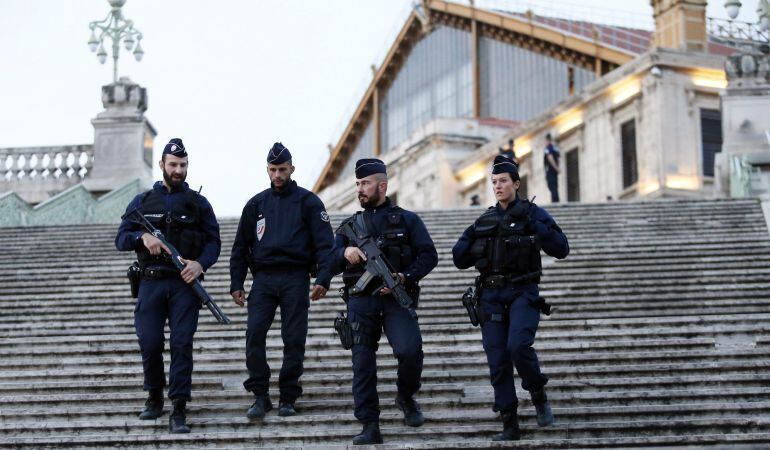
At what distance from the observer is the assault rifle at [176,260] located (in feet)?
33.7

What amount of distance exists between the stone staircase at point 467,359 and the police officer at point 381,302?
26cm

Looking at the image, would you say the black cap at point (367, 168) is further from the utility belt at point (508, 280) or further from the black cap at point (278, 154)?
the utility belt at point (508, 280)

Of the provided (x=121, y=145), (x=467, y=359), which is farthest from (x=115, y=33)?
(x=467, y=359)

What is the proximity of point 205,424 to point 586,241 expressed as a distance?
23.8 ft

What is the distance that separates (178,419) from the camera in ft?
33.0

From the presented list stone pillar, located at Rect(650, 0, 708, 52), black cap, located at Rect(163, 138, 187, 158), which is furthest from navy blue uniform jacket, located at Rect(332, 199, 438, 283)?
stone pillar, located at Rect(650, 0, 708, 52)

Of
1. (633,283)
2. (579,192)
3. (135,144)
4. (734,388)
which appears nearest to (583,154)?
(579,192)

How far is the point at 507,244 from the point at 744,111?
15490mm

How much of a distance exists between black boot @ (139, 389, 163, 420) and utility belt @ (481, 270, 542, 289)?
7.75ft

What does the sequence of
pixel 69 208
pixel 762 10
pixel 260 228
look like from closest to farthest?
pixel 260 228
pixel 69 208
pixel 762 10

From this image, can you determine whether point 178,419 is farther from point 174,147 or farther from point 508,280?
point 508,280

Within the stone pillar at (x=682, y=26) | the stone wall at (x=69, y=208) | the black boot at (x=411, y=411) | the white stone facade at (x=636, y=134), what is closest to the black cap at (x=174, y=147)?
the black boot at (x=411, y=411)

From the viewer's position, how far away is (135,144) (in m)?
27.2

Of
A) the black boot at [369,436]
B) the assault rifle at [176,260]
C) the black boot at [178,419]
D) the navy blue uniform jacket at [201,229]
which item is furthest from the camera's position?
the navy blue uniform jacket at [201,229]
